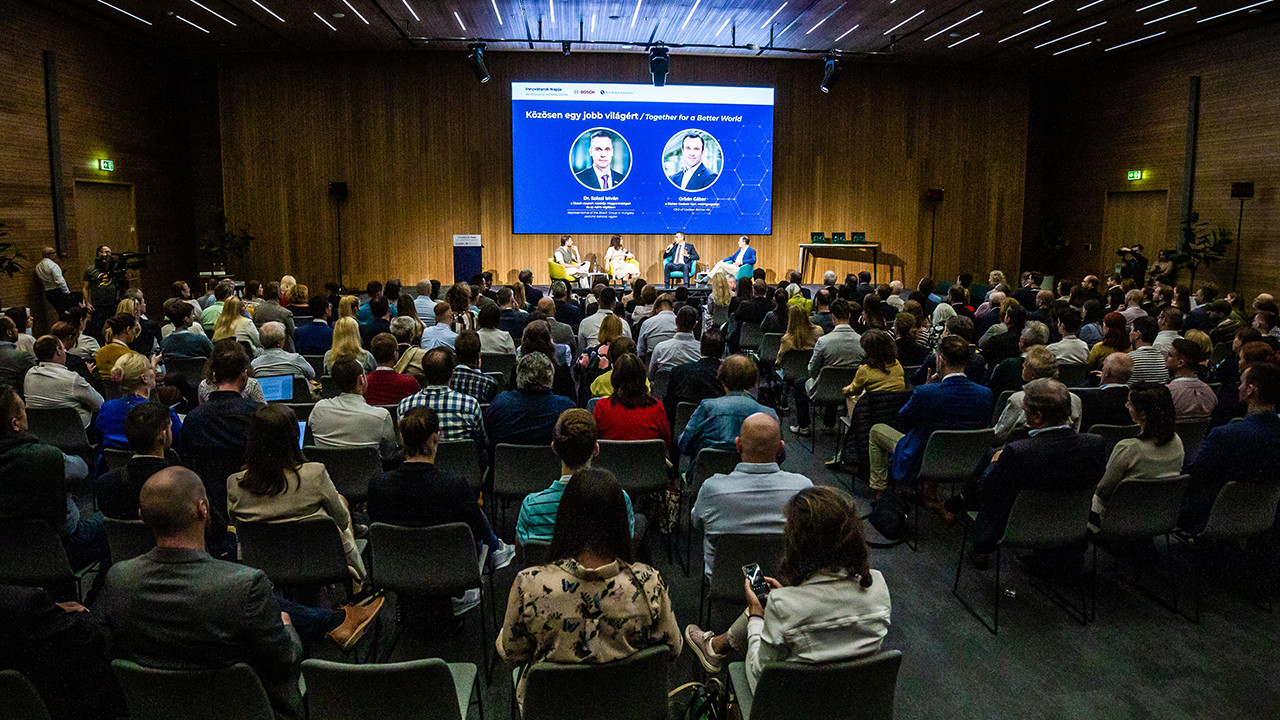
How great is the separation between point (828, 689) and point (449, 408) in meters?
2.73

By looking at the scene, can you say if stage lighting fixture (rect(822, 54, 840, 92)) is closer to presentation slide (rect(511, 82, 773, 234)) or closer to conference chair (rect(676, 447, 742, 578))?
presentation slide (rect(511, 82, 773, 234))

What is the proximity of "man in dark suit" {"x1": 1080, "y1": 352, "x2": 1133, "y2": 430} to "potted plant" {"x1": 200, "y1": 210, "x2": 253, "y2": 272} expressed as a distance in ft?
46.3

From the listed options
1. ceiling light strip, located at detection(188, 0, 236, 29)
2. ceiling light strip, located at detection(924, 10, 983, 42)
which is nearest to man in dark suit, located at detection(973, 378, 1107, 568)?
ceiling light strip, located at detection(924, 10, 983, 42)

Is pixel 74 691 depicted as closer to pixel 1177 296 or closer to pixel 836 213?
pixel 1177 296

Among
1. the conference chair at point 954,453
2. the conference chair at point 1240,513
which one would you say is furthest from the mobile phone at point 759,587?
the conference chair at point 1240,513

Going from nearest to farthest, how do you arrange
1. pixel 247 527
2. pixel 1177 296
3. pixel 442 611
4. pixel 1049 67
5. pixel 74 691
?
pixel 74 691
pixel 247 527
pixel 442 611
pixel 1177 296
pixel 1049 67

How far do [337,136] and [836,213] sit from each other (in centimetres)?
971

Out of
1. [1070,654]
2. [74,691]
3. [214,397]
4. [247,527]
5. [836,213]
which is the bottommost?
[1070,654]

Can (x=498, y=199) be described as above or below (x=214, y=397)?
above

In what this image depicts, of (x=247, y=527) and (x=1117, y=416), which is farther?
(x=1117, y=416)

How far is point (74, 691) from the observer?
2.45 m

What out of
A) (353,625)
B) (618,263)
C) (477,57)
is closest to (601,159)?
(618,263)

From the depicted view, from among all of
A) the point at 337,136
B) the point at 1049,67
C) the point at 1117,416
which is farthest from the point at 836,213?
the point at 1117,416

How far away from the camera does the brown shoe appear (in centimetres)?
316
